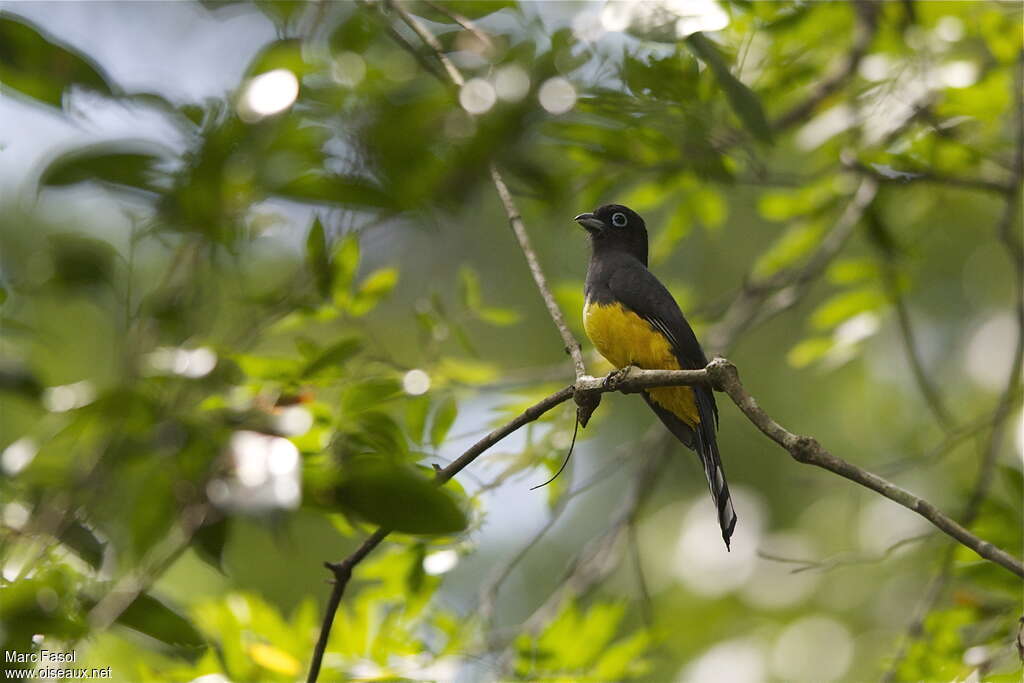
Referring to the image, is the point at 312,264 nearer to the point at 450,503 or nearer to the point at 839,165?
the point at 450,503

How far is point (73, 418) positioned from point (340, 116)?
2.74ft

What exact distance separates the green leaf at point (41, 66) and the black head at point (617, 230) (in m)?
3.32

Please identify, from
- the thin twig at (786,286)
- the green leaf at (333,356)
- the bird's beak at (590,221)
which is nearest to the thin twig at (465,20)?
the green leaf at (333,356)

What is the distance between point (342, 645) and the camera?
11.3 ft

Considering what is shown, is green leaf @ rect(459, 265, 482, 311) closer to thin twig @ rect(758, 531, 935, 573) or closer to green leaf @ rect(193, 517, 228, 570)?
thin twig @ rect(758, 531, 935, 573)

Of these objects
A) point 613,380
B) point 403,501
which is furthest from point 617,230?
point 403,501

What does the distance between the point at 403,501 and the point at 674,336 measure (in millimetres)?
2831

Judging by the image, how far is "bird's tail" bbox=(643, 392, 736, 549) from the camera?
3229 millimetres

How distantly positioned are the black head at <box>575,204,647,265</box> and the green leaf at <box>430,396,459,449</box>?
1736mm

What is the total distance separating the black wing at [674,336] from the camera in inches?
153

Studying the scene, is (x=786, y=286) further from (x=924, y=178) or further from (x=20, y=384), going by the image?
(x=20, y=384)

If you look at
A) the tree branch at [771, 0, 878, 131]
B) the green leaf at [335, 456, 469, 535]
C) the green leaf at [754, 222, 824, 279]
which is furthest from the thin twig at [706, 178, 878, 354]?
the green leaf at [335, 456, 469, 535]

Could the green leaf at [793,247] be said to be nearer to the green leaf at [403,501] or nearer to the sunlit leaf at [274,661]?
the sunlit leaf at [274,661]

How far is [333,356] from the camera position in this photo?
2908 millimetres
